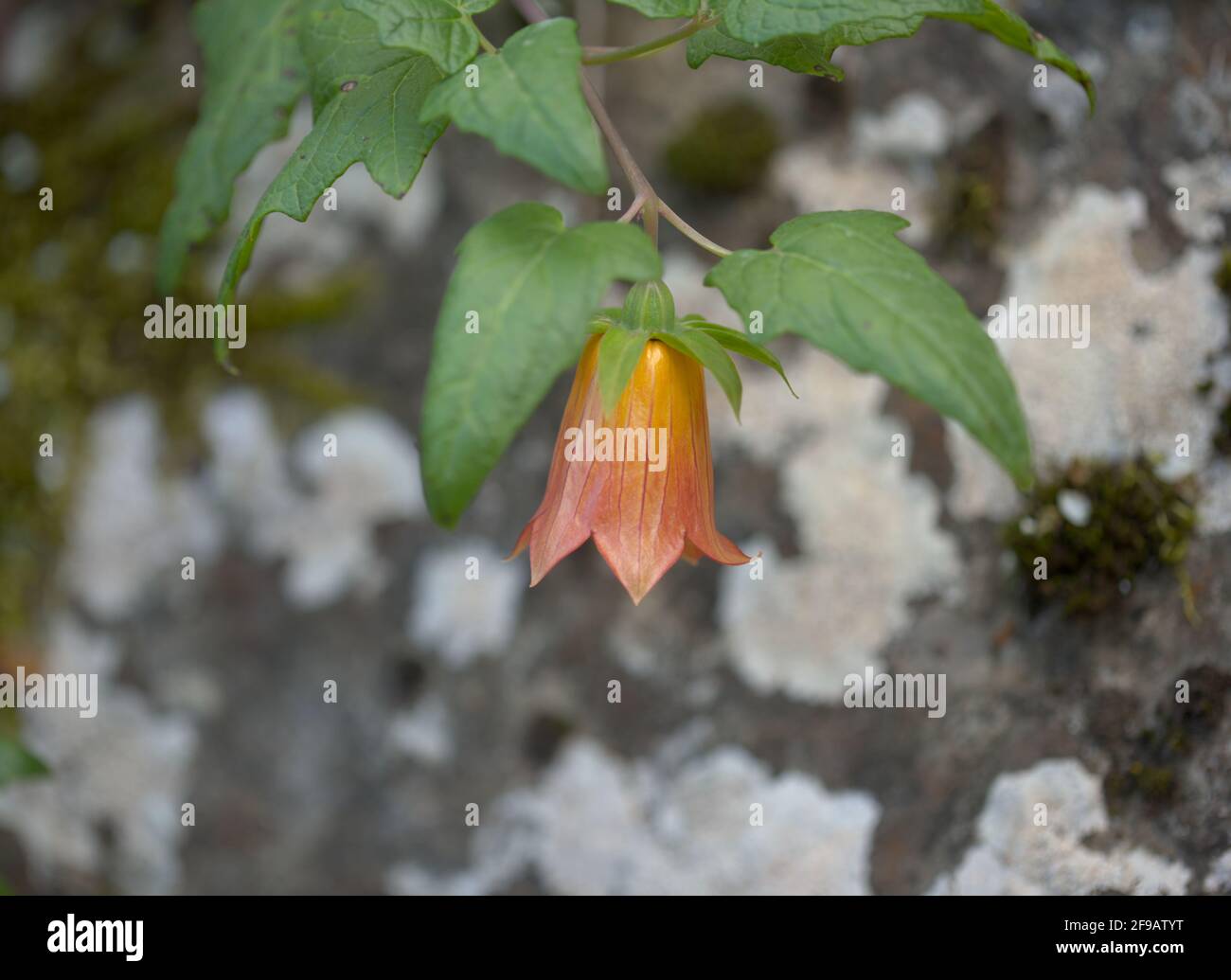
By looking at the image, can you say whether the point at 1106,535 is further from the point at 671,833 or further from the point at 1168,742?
the point at 671,833

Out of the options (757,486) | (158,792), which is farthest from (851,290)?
(158,792)

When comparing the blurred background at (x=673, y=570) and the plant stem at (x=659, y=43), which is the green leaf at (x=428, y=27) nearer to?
the plant stem at (x=659, y=43)

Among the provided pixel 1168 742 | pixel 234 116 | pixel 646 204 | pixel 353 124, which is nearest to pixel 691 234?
pixel 646 204

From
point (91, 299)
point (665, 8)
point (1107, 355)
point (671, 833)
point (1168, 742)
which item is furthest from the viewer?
point (91, 299)

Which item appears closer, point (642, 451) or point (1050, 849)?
point (642, 451)

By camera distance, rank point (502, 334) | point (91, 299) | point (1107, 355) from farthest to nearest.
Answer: point (91, 299) → point (1107, 355) → point (502, 334)

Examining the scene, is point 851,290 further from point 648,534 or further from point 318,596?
point 318,596

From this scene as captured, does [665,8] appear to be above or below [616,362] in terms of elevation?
above
